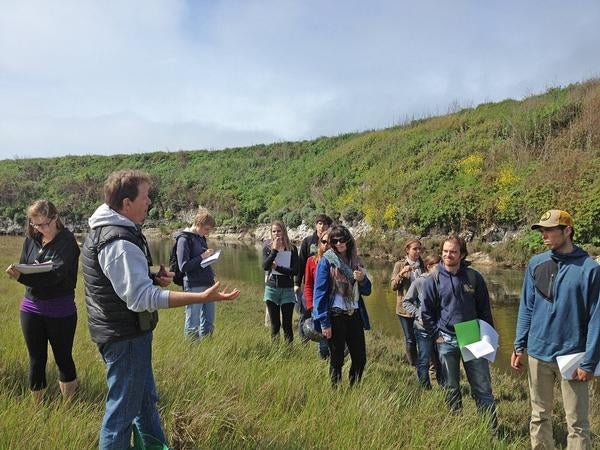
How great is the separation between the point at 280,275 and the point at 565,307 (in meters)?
3.29

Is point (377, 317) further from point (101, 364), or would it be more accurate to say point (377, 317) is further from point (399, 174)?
point (399, 174)

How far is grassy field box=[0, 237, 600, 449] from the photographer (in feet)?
9.95

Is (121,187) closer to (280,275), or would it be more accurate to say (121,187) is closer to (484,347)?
(484,347)

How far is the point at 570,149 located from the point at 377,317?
14874 millimetres

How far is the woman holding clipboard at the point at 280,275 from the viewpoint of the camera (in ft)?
19.5

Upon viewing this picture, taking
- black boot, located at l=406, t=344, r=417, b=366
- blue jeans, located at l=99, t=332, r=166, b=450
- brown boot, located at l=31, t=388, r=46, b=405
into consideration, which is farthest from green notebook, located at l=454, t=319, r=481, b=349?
brown boot, located at l=31, t=388, r=46, b=405

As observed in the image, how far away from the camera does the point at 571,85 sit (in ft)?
86.6

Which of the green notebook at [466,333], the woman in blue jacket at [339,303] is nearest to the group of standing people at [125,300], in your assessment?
the woman in blue jacket at [339,303]

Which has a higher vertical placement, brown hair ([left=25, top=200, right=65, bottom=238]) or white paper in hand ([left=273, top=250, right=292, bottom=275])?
brown hair ([left=25, top=200, right=65, bottom=238])

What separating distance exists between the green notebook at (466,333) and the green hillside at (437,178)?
14.2 meters

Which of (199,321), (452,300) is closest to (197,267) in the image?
(199,321)

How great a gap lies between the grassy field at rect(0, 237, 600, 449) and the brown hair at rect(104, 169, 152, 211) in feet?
4.62

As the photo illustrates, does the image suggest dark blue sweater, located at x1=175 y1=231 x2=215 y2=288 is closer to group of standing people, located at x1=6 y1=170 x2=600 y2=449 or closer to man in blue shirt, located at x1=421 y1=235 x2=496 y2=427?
group of standing people, located at x1=6 y1=170 x2=600 y2=449

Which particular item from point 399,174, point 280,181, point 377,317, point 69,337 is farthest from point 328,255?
point 280,181
